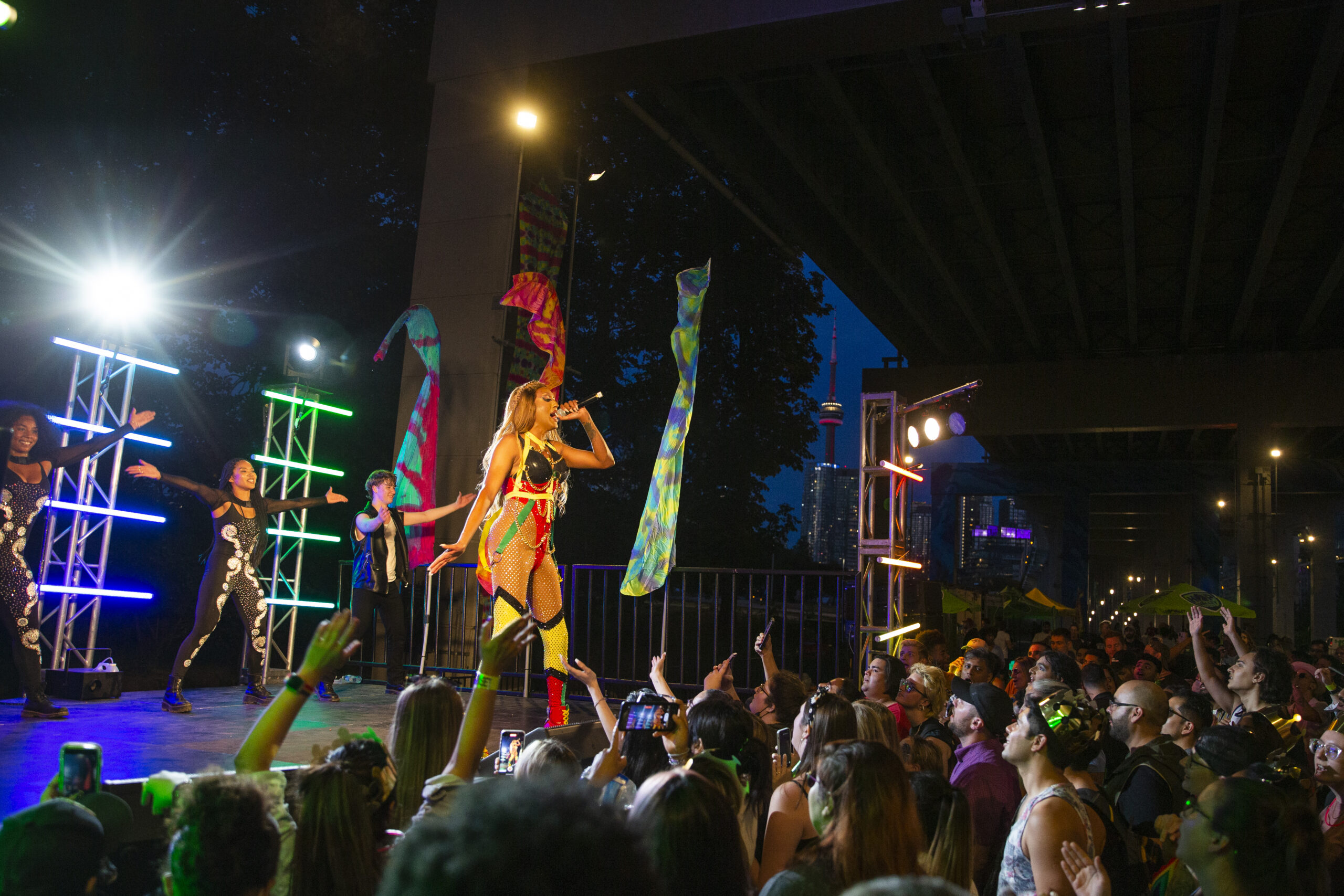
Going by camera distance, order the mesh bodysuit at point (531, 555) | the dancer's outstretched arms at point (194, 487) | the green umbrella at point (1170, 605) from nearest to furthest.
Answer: the mesh bodysuit at point (531, 555)
the dancer's outstretched arms at point (194, 487)
the green umbrella at point (1170, 605)

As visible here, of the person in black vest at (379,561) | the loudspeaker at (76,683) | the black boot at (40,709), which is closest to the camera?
the black boot at (40,709)

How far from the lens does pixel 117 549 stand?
1313 centimetres

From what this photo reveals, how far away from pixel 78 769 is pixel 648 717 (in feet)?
4.92

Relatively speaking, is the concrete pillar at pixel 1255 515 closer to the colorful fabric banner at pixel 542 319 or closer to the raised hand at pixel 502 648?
the colorful fabric banner at pixel 542 319

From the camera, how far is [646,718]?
2986mm

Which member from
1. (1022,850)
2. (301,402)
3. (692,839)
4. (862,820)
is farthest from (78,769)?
(301,402)

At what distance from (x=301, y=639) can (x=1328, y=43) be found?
43.0ft

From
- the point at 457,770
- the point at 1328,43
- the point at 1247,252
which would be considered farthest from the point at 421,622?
the point at 1247,252

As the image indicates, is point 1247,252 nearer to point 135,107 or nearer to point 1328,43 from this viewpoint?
point 1328,43

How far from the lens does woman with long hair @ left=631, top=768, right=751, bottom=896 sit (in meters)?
1.61

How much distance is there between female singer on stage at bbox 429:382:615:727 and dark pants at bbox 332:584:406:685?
2121 millimetres

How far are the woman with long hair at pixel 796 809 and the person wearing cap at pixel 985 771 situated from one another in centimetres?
43

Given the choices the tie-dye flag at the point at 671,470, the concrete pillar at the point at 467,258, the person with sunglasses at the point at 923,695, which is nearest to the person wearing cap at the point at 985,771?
the person with sunglasses at the point at 923,695

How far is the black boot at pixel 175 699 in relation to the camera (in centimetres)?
650
